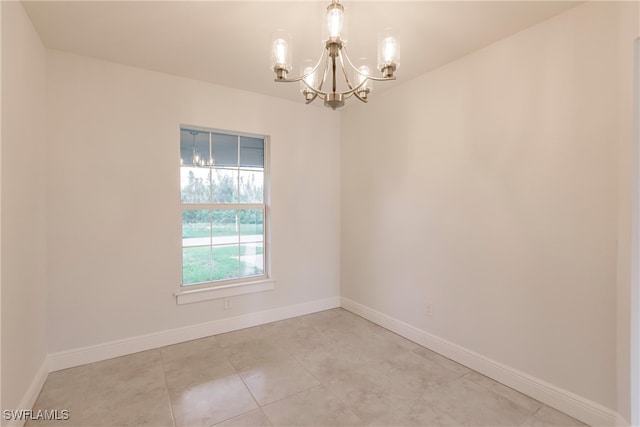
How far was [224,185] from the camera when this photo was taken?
10.8 feet

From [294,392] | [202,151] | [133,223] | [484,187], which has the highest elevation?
[202,151]

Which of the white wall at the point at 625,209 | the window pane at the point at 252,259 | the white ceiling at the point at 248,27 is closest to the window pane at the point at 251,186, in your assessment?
Result: the window pane at the point at 252,259

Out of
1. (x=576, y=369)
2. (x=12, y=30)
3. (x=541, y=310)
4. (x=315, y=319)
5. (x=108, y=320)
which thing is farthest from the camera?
(x=315, y=319)

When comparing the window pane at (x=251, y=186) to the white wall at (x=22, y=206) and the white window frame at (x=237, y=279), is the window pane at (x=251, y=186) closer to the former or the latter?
the white window frame at (x=237, y=279)

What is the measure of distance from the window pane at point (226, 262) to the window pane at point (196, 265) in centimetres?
7

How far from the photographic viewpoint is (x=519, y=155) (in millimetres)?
2156

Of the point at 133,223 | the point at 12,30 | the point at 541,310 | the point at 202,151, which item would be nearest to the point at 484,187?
the point at 541,310

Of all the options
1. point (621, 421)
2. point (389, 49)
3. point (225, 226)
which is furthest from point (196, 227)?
point (621, 421)

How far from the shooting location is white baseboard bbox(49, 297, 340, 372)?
249 centimetres

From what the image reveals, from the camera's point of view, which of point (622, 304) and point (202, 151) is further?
point (202, 151)

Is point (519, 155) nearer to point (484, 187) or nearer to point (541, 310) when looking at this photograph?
point (484, 187)

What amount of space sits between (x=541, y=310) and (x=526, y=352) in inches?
13.1

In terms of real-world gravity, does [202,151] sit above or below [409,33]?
below

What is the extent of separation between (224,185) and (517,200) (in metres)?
2.69
